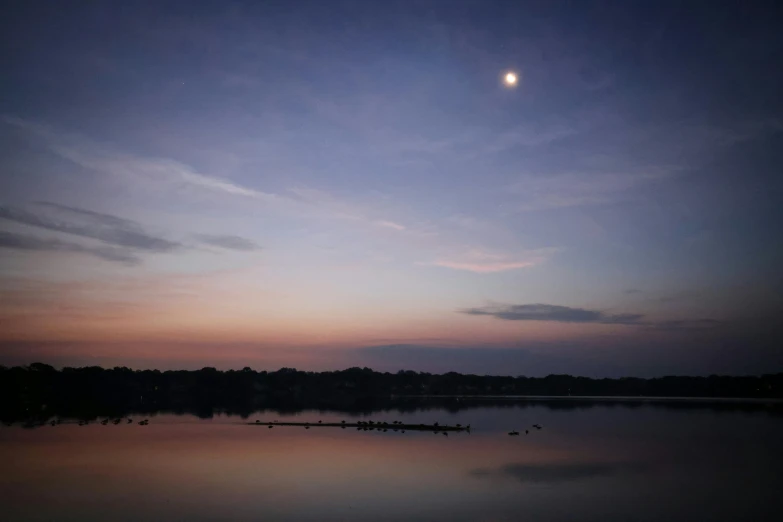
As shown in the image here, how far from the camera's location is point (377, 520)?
72.6ft

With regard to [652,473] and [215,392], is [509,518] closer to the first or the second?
[652,473]

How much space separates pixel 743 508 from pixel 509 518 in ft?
39.5

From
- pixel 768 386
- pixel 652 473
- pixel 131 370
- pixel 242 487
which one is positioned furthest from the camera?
pixel 768 386

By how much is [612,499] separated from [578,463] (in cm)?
1158

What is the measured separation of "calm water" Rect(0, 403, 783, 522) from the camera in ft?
79.6

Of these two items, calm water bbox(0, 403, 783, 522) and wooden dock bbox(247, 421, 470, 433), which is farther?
wooden dock bbox(247, 421, 470, 433)

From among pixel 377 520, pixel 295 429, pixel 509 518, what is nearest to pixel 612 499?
pixel 509 518

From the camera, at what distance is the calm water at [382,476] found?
24.2 m

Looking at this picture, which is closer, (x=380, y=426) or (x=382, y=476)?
(x=382, y=476)

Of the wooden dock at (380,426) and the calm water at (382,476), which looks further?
the wooden dock at (380,426)

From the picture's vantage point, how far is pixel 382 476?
32.2 metres

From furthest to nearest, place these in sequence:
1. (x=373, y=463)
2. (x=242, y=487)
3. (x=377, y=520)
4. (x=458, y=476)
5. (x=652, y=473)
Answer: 1. (x=373, y=463)
2. (x=652, y=473)
3. (x=458, y=476)
4. (x=242, y=487)
5. (x=377, y=520)

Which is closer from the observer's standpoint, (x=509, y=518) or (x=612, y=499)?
(x=509, y=518)

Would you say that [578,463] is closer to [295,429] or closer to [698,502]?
→ [698,502]
